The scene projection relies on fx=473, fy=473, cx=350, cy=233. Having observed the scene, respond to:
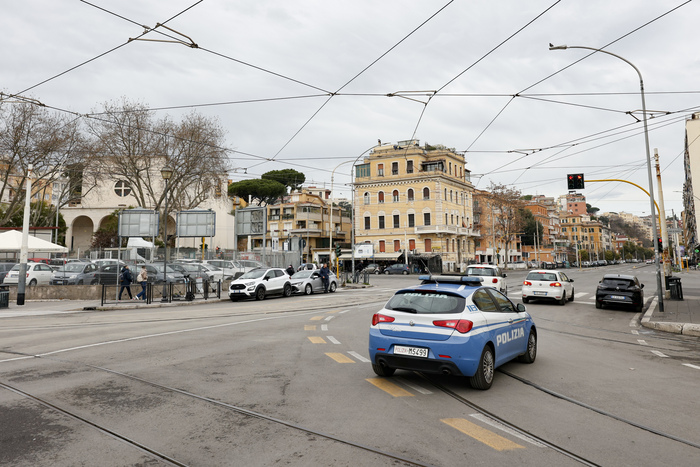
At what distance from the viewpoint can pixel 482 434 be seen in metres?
4.66

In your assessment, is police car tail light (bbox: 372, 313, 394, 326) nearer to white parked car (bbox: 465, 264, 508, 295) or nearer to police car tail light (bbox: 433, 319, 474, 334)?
police car tail light (bbox: 433, 319, 474, 334)

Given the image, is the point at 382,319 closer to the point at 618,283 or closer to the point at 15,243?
the point at 618,283

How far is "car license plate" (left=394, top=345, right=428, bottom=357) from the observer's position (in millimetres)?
6223

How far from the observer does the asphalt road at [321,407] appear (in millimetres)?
4180

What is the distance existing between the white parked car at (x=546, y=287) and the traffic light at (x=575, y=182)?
4.05m

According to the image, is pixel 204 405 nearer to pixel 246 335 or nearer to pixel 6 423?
pixel 6 423

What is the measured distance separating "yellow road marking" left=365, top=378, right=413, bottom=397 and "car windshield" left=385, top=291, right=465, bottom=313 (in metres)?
1.04

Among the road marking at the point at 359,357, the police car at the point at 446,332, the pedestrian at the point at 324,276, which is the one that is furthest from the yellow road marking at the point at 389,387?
the pedestrian at the point at 324,276

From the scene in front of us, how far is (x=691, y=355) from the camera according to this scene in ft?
30.9

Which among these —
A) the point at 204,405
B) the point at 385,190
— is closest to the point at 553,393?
the point at 204,405

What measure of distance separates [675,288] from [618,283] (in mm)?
4219

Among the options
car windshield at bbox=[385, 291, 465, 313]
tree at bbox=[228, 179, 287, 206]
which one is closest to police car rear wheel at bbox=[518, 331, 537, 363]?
car windshield at bbox=[385, 291, 465, 313]

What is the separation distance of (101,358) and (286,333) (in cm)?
433

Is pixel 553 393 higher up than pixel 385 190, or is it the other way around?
pixel 385 190
